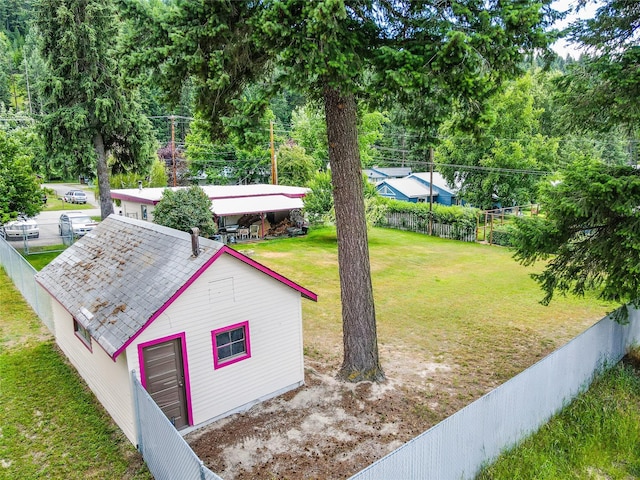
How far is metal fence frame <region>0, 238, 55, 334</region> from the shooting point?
41.1 feet

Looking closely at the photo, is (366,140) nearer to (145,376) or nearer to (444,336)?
(444,336)

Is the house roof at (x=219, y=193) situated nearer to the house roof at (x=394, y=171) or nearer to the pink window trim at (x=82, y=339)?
the pink window trim at (x=82, y=339)

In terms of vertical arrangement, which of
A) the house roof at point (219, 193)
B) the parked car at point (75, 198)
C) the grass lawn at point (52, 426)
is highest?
the house roof at point (219, 193)

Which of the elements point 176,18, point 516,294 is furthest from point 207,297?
point 516,294

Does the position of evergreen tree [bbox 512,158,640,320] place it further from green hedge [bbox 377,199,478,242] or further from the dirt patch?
green hedge [bbox 377,199,478,242]

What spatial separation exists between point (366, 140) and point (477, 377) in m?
24.1

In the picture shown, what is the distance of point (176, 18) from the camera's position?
749cm

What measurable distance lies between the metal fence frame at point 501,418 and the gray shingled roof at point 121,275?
433cm

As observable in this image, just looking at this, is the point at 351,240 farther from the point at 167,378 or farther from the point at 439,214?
the point at 439,214

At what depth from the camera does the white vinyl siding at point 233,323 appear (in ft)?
24.9

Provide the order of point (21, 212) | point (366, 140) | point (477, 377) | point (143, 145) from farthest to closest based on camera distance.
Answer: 1. point (366, 140)
2. point (143, 145)
3. point (21, 212)
4. point (477, 377)

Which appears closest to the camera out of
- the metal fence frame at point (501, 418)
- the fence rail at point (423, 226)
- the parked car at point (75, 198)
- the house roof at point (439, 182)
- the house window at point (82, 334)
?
the metal fence frame at point (501, 418)

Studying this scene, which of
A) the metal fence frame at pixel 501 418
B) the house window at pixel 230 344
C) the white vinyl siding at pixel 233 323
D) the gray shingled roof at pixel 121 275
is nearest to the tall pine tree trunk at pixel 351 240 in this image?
the white vinyl siding at pixel 233 323

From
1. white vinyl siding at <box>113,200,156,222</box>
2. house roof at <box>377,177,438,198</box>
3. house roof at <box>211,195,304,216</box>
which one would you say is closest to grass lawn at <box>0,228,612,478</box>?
house roof at <box>211,195,304,216</box>
